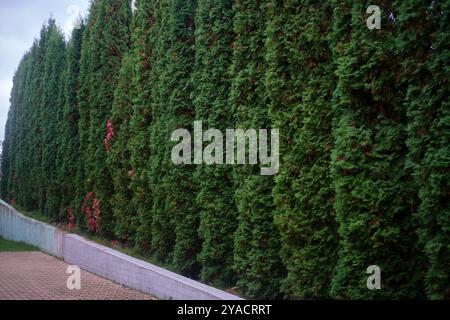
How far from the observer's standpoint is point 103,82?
13.2m

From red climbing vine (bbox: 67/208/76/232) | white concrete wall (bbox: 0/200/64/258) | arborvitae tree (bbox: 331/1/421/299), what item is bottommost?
white concrete wall (bbox: 0/200/64/258)

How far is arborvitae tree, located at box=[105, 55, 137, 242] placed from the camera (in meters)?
11.4

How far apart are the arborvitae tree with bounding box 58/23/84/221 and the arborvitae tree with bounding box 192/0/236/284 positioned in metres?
8.07

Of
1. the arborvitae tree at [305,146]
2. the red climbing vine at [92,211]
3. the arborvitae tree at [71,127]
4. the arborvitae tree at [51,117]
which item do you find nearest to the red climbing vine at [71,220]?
the arborvitae tree at [71,127]

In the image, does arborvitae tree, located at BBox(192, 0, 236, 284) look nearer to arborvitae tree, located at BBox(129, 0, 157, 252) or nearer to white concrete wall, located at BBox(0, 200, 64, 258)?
arborvitae tree, located at BBox(129, 0, 157, 252)

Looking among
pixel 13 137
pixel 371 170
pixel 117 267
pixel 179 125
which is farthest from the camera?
pixel 13 137

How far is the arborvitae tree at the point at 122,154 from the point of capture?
37.4 ft

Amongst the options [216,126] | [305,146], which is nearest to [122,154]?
[216,126]

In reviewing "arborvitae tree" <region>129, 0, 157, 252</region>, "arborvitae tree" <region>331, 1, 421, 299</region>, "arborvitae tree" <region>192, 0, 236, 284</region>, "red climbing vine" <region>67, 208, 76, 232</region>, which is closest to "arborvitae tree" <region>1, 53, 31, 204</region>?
"red climbing vine" <region>67, 208, 76, 232</region>

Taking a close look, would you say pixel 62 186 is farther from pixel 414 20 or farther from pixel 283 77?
pixel 414 20

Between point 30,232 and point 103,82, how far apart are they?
7301 mm

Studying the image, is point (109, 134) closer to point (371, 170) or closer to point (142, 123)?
point (142, 123)

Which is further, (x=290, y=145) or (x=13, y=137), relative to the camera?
(x=13, y=137)
